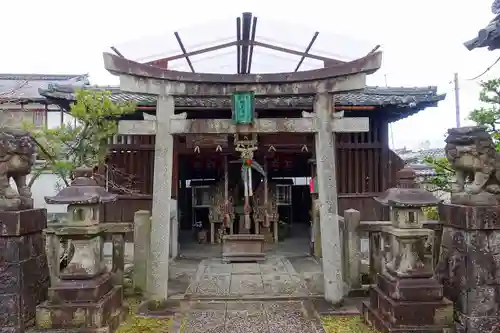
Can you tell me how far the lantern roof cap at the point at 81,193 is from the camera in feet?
18.8

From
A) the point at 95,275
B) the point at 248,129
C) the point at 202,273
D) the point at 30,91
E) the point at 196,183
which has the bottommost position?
the point at 202,273

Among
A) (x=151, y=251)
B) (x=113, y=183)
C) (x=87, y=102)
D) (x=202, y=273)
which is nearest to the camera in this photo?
(x=151, y=251)

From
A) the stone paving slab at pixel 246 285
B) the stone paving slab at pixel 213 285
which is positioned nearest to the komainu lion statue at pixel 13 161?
the stone paving slab at pixel 213 285

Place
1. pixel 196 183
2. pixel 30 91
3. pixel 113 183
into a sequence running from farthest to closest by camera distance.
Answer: pixel 30 91, pixel 196 183, pixel 113 183

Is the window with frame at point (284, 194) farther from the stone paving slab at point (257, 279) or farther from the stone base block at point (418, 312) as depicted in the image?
the stone base block at point (418, 312)

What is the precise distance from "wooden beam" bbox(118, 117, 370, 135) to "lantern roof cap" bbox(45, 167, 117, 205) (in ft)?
4.45

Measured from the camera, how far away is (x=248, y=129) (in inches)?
283

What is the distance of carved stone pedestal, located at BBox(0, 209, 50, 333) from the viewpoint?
5.27 meters

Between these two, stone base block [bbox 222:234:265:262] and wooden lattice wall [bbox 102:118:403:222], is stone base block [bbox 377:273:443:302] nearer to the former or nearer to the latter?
wooden lattice wall [bbox 102:118:403:222]

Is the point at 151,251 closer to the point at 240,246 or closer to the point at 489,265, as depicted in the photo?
the point at 240,246

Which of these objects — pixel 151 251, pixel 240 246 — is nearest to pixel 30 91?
pixel 240 246

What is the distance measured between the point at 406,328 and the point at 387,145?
24.6 feet

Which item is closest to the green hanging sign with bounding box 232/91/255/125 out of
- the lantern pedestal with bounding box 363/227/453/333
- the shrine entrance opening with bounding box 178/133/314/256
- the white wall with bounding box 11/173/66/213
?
the lantern pedestal with bounding box 363/227/453/333

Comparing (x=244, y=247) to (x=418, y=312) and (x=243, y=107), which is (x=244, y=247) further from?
(x=418, y=312)
